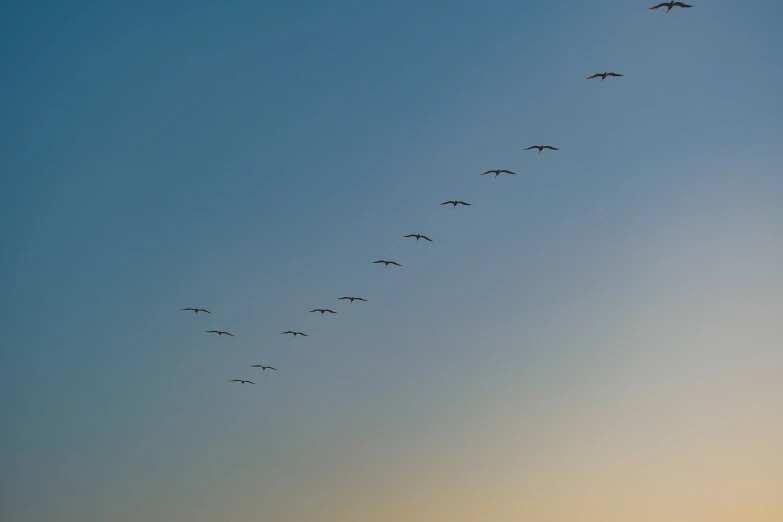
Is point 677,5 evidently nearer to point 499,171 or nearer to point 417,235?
point 499,171

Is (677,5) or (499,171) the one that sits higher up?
(677,5)

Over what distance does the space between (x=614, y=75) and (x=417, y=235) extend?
56997mm

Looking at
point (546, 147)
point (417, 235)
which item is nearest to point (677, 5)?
point (546, 147)

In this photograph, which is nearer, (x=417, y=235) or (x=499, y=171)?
(x=499, y=171)

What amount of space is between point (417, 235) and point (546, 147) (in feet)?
122

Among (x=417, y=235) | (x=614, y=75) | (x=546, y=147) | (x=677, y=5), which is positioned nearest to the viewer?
(x=677, y=5)

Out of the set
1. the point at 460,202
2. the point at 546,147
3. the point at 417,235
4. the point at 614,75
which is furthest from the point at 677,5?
the point at 417,235

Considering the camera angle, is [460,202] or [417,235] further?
[417,235]

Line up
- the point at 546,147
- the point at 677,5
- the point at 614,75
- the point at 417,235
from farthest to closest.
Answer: the point at 417,235, the point at 546,147, the point at 614,75, the point at 677,5

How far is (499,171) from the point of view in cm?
18200

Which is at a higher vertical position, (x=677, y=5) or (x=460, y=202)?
(x=677, y=5)

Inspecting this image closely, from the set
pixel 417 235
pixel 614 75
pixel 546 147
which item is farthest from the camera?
pixel 417 235

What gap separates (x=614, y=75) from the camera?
166500 mm

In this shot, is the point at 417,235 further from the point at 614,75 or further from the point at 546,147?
the point at 614,75
